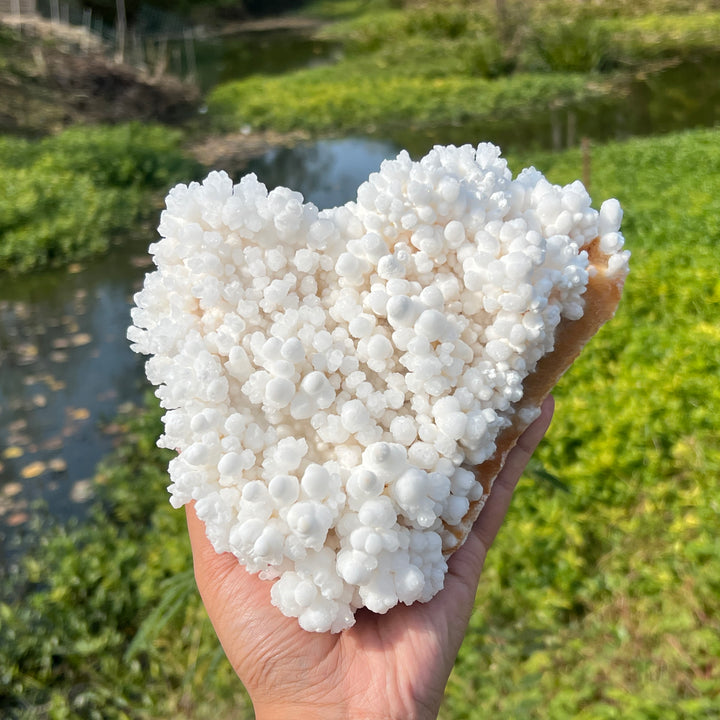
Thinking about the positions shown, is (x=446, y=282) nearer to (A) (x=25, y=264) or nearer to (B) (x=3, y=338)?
(B) (x=3, y=338)

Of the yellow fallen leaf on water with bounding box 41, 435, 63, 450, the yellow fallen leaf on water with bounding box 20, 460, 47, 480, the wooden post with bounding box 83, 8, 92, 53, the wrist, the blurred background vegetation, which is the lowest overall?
the yellow fallen leaf on water with bounding box 20, 460, 47, 480

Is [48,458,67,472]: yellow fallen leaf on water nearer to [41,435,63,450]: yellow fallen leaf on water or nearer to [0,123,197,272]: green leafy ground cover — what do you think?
[41,435,63,450]: yellow fallen leaf on water

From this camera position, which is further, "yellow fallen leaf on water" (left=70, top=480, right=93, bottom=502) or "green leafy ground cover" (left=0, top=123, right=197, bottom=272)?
"green leafy ground cover" (left=0, top=123, right=197, bottom=272)

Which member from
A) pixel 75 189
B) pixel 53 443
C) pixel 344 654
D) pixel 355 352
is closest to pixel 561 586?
pixel 344 654

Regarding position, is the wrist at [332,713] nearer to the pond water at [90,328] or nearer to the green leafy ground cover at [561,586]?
the green leafy ground cover at [561,586]

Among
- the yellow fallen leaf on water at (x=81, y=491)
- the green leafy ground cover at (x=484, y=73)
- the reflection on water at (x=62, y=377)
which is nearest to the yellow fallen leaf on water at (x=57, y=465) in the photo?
the reflection on water at (x=62, y=377)

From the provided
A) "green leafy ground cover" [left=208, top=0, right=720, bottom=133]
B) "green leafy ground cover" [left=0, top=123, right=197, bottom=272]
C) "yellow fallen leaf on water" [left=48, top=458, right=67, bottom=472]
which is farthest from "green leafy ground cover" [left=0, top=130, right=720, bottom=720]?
"green leafy ground cover" [left=208, top=0, right=720, bottom=133]

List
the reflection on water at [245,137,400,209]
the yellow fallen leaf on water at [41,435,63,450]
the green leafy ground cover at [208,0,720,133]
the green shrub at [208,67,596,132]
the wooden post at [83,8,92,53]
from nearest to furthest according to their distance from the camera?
the yellow fallen leaf on water at [41,435,63,450] < the reflection on water at [245,137,400,209] < the green shrub at [208,67,596,132] < the green leafy ground cover at [208,0,720,133] < the wooden post at [83,8,92,53]

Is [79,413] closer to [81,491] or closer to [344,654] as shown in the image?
[81,491]
